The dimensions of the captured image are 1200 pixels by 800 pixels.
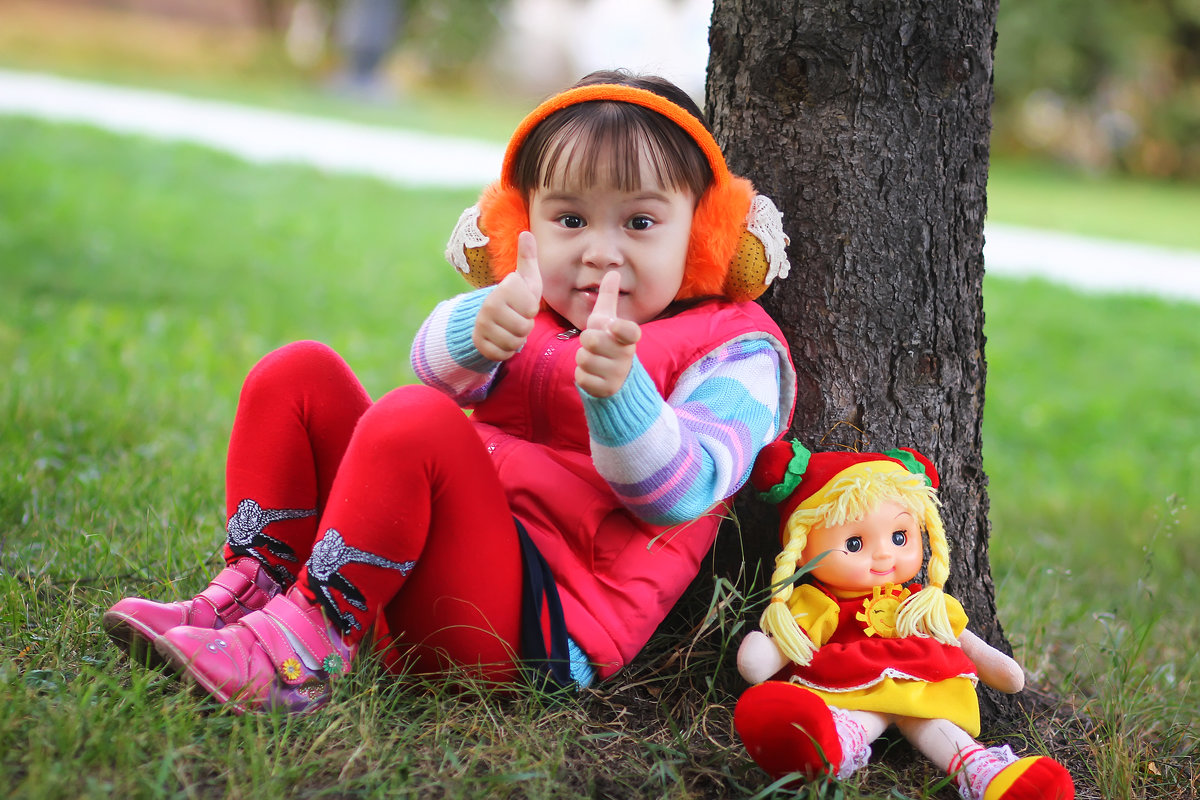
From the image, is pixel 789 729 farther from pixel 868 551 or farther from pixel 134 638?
pixel 134 638

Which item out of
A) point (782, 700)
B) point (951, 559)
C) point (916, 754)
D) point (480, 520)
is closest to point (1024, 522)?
point (951, 559)

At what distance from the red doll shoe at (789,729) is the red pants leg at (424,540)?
1.34ft

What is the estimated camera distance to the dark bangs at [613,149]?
6.24 ft

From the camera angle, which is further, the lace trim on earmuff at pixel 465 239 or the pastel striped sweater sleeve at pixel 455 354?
the lace trim on earmuff at pixel 465 239

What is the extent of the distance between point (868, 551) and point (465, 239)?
38.7 inches

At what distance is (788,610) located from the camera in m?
1.89

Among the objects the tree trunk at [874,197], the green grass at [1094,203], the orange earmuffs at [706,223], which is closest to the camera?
the orange earmuffs at [706,223]

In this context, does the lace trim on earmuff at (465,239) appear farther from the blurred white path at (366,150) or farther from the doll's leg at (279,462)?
the blurred white path at (366,150)

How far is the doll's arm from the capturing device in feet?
6.26

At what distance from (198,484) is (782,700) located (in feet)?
6.02

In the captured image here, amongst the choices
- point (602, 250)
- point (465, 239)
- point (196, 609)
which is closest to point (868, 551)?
point (602, 250)

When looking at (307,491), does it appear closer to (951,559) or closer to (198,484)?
(198,484)

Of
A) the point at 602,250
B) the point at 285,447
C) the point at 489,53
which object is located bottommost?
the point at 285,447

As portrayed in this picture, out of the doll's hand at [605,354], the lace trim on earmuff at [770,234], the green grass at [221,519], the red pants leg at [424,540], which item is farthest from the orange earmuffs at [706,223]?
the green grass at [221,519]
